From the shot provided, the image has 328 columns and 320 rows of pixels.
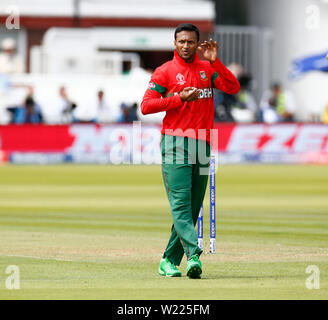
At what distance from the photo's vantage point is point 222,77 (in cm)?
1100

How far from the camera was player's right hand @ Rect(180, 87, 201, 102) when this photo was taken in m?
10.5

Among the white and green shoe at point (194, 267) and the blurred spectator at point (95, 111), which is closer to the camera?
the white and green shoe at point (194, 267)

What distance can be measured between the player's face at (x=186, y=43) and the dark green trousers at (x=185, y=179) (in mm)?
820

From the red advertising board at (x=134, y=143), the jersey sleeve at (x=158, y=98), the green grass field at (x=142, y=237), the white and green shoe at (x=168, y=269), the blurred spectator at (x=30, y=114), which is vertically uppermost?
the jersey sleeve at (x=158, y=98)

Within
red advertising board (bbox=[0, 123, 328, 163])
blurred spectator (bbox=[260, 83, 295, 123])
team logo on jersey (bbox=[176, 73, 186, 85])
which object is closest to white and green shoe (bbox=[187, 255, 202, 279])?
team logo on jersey (bbox=[176, 73, 186, 85])

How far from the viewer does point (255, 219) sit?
693 inches

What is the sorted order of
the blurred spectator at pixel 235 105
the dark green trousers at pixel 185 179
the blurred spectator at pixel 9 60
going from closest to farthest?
1. the dark green trousers at pixel 185 179
2. the blurred spectator at pixel 235 105
3. the blurred spectator at pixel 9 60

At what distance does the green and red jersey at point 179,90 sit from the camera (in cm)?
1079

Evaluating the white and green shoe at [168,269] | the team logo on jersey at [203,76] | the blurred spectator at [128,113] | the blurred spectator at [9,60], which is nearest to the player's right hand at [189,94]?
the team logo on jersey at [203,76]

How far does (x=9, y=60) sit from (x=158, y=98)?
32.1 metres

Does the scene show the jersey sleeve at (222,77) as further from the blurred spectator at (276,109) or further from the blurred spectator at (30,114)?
the blurred spectator at (276,109)

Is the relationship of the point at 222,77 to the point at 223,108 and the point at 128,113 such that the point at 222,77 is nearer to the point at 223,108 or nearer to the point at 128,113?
the point at 128,113

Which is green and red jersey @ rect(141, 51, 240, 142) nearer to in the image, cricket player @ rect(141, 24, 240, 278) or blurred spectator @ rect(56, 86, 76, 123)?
cricket player @ rect(141, 24, 240, 278)

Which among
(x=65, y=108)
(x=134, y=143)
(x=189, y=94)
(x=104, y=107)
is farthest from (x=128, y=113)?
(x=189, y=94)
